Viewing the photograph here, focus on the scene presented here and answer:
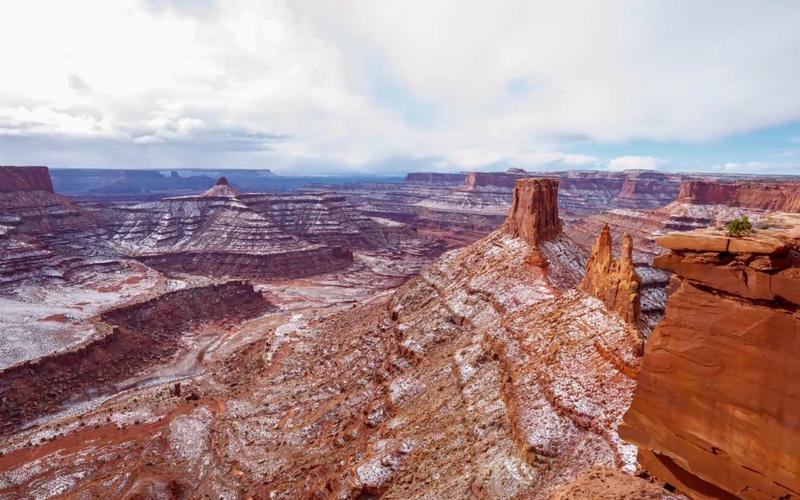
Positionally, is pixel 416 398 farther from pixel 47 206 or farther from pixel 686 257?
Answer: pixel 47 206

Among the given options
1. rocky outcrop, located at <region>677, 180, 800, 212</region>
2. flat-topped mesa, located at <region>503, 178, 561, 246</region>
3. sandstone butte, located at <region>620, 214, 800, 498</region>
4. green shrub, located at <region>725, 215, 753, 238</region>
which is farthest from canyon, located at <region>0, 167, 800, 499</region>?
rocky outcrop, located at <region>677, 180, 800, 212</region>

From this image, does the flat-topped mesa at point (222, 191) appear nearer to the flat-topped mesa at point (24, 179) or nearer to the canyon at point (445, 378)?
the flat-topped mesa at point (24, 179)

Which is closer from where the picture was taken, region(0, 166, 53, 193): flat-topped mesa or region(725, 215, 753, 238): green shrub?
region(725, 215, 753, 238): green shrub

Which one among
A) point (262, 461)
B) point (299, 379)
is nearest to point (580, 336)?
point (262, 461)

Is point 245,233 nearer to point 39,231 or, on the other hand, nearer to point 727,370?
point 39,231

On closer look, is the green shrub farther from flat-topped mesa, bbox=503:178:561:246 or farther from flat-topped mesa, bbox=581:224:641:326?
flat-topped mesa, bbox=503:178:561:246
